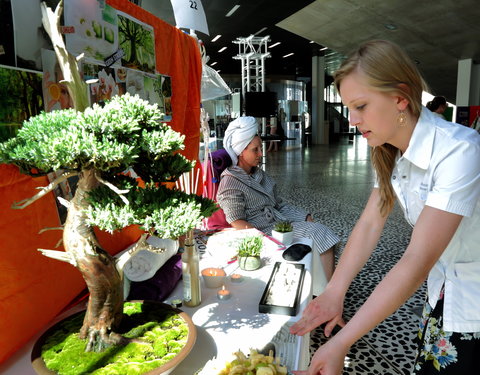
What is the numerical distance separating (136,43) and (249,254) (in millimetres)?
974

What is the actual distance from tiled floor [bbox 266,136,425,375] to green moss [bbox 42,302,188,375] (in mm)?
1365

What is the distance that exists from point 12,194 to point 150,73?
90 cm

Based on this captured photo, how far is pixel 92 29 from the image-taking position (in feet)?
4.00

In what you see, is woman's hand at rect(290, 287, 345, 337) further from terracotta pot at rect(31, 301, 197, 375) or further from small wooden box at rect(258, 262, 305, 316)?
terracotta pot at rect(31, 301, 197, 375)

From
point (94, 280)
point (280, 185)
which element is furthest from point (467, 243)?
point (280, 185)

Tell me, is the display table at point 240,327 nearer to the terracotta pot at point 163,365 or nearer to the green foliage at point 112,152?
the terracotta pot at point 163,365

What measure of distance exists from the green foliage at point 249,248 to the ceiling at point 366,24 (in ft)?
23.9

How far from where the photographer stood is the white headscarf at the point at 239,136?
2.62 metres

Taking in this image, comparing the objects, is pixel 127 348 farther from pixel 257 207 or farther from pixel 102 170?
pixel 257 207

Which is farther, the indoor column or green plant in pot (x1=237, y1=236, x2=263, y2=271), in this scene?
the indoor column

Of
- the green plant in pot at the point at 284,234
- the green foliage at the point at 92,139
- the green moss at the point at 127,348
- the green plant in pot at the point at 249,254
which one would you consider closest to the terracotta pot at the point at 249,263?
the green plant in pot at the point at 249,254

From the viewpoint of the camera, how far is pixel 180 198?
864mm

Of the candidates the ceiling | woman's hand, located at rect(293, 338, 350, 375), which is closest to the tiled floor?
woman's hand, located at rect(293, 338, 350, 375)

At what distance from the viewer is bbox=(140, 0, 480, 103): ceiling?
9812 mm
